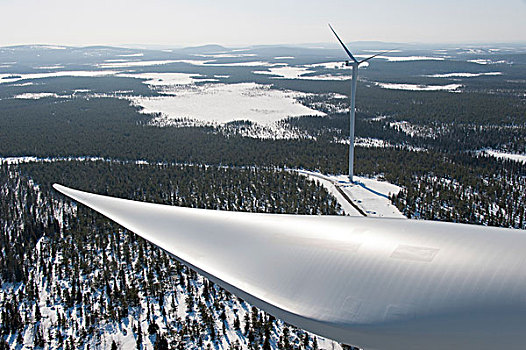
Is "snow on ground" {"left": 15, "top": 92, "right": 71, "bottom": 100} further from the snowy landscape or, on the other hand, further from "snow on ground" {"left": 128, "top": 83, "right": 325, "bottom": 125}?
"snow on ground" {"left": 128, "top": 83, "right": 325, "bottom": 125}

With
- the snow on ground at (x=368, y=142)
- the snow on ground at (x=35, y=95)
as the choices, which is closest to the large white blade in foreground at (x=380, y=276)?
the snow on ground at (x=368, y=142)

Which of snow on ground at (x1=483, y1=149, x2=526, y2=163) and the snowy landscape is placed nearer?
the snowy landscape

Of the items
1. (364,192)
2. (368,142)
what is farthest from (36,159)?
(368,142)

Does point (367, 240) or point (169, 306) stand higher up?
point (367, 240)

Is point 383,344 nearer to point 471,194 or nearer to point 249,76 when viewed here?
point 471,194

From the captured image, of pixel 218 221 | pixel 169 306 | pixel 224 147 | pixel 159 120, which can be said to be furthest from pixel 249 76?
pixel 218 221

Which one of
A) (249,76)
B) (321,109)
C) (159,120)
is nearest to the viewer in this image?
(159,120)

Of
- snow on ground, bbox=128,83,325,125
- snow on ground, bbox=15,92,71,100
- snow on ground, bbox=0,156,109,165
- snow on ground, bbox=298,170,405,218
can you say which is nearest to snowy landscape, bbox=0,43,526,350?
snow on ground, bbox=298,170,405,218
